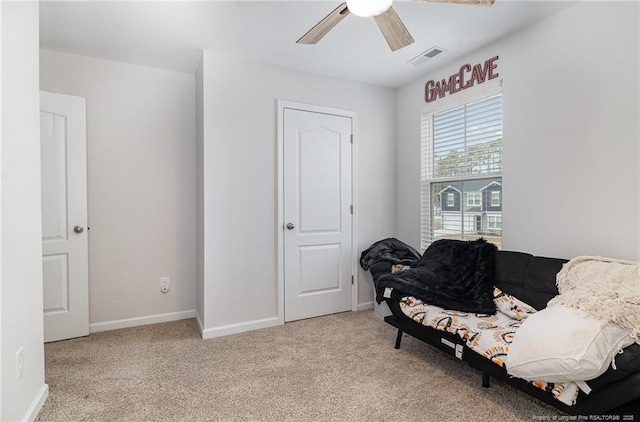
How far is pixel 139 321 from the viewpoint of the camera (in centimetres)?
323

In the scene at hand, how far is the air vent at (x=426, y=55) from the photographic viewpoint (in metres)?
2.92

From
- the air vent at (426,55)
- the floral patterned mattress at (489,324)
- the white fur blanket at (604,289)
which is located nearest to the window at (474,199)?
the floral patterned mattress at (489,324)

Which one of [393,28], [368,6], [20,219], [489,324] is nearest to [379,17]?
[393,28]

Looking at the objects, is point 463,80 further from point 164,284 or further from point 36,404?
point 36,404

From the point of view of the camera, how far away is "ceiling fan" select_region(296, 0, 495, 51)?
1618 mm

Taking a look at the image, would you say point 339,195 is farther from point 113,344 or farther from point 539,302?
point 113,344

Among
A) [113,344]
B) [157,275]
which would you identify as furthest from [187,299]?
[113,344]

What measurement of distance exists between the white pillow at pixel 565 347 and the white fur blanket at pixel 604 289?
0.15 feet

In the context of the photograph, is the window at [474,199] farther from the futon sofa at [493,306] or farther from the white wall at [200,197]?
the white wall at [200,197]

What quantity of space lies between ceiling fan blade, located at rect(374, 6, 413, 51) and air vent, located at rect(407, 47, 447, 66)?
104cm

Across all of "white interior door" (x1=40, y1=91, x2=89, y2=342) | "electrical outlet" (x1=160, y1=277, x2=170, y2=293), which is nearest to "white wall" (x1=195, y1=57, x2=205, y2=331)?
"electrical outlet" (x1=160, y1=277, x2=170, y2=293)

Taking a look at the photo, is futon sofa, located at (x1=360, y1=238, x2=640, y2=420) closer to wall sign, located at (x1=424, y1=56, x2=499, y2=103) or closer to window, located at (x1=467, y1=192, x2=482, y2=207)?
window, located at (x1=467, y1=192, x2=482, y2=207)

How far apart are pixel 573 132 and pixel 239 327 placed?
3046 mm

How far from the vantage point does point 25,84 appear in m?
1.75
